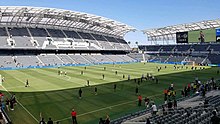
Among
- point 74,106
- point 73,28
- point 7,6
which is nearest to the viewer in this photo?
point 74,106

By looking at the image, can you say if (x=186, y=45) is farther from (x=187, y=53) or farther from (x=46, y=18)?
(x=46, y=18)

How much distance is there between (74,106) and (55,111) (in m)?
2.18

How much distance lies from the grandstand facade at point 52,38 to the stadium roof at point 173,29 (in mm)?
12215

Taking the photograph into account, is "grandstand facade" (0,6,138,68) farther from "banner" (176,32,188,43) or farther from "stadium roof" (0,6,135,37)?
"banner" (176,32,188,43)

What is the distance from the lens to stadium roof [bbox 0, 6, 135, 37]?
2568 inches

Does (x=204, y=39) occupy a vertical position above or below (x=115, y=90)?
above

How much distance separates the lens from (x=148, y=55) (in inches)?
4208

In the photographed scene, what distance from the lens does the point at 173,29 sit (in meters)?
85.4

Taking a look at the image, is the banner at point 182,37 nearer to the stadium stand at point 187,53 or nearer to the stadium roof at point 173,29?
the stadium roof at point 173,29

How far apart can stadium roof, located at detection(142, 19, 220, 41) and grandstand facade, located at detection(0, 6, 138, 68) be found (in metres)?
12.2

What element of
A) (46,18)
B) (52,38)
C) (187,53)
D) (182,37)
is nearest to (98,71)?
(46,18)

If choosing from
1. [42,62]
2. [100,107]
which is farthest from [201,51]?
[100,107]

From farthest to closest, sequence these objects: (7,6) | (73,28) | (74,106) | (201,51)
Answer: (73,28), (201,51), (7,6), (74,106)

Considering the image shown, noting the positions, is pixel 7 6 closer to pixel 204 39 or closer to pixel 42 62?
pixel 42 62
